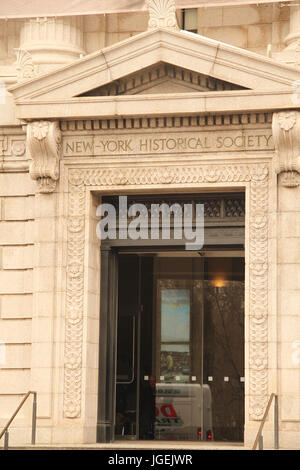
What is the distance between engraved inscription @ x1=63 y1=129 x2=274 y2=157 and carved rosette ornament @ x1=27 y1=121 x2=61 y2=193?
1.11 ft

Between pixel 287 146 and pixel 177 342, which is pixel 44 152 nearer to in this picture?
pixel 287 146

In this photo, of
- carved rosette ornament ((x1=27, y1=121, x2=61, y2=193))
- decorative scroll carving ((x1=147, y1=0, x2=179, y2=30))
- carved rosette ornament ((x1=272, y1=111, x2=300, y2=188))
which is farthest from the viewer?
carved rosette ornament ((x1=27, y1=121, x2=61, y2=193))

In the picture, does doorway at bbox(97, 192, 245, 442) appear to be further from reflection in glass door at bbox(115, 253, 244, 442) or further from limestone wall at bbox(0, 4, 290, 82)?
limestone wall at bbox(0, 4, 290, 82)

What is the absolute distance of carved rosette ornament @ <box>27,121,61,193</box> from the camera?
2219 cm

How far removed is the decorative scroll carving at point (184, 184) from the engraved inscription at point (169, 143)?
0.31 meters

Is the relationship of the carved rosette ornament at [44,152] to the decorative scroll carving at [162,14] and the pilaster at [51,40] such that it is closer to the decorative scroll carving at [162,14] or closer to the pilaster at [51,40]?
the pilaster at [51,40]

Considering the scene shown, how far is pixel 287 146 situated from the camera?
70.1 ft

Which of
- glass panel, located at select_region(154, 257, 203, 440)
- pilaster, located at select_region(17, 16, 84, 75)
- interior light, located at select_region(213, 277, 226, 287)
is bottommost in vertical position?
glass panel, located at select_region(154, 257, 203, 440)

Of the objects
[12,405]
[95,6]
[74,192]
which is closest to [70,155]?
[74,192]

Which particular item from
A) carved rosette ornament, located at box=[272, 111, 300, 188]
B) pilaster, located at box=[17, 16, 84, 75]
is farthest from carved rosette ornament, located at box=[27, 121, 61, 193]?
carved rosette ornament, located at box=[272, 111, 300, 188]

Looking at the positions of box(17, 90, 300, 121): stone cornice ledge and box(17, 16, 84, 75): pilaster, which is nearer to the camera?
box(17, 90, 300, 121): stone cornice ledge

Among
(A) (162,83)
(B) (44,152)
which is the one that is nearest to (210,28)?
(A) (162,83)

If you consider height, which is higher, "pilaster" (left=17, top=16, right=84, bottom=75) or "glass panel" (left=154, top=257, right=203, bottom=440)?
"pilaster" (left=17, top=16, right=84, bottom=75)

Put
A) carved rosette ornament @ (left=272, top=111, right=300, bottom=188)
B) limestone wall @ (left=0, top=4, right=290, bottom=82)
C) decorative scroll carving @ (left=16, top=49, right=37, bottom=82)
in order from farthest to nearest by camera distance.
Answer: limestone wall @ (left=0, top=4, right=290, bottom=82) → decorative scroll carving @ (left=16, top=49, right=37, bottom=82) → carved rosette ornament @ (left=272, top=111, right=300, bottom=188)
